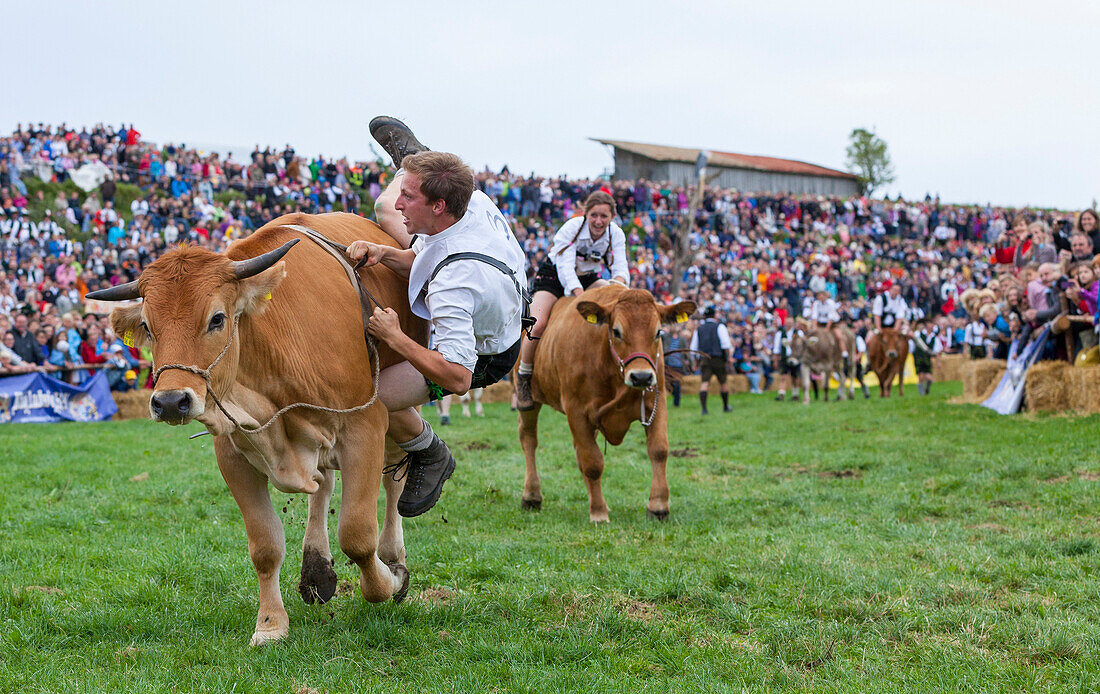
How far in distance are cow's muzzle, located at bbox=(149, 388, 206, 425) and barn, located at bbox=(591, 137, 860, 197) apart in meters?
43.7

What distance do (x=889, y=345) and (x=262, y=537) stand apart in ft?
63.7

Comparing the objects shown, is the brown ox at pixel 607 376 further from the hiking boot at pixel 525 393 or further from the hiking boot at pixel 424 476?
the hiking boot at pixel 424 476

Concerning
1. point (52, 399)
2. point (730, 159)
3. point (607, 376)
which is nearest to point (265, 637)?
point (607, 376)

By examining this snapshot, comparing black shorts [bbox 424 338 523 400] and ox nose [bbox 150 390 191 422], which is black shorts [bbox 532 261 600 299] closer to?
black shorts [bbox 424 338 523 400]

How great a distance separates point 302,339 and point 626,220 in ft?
107

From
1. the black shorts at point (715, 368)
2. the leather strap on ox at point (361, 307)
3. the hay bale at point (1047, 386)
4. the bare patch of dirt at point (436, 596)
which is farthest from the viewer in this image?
the black shorts at point (715, 368)

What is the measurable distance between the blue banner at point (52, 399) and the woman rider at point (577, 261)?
10.5 metres

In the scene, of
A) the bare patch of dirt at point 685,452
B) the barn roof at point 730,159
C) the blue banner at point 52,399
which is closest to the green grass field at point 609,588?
the bare patch of dirt at point 685,452

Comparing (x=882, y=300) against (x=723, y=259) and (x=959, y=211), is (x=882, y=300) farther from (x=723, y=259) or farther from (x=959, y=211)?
(x=959, y=211)

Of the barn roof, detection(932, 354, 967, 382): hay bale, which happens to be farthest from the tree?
detection(932, 354, 967, 382): hay bale

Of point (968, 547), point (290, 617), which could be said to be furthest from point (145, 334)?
point (968, 547)

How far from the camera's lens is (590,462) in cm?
731

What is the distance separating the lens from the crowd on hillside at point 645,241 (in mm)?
15641

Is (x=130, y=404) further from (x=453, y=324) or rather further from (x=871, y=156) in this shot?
(x=871, y=156)
